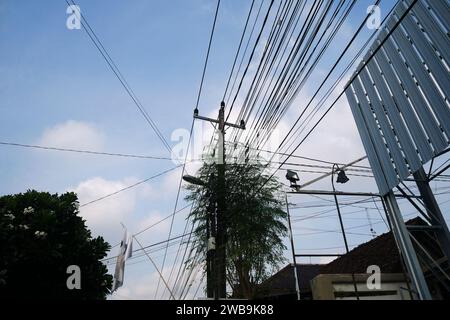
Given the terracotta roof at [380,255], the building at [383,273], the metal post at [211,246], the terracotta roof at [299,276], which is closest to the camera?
the building at [383,273]

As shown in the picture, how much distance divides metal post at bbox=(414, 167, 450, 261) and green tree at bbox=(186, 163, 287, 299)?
574 cm

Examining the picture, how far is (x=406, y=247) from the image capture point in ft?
20.0

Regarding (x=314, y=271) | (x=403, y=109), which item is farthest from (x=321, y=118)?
A: (x=314, y=271)

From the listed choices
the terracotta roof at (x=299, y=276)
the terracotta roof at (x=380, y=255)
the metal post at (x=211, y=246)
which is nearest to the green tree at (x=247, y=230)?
the metal post at (x=211, y=246)

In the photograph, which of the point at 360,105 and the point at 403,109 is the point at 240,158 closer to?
the point at 360,105

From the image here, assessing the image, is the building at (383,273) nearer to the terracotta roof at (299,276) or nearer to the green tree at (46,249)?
the terracotta roof at (299,276)

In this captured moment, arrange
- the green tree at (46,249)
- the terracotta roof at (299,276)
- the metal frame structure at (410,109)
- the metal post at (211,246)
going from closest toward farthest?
the metal frame structure at (410,109) → the green tree at (46,249) → the metal post at (211,246) → the terracotta roof at (299,276)

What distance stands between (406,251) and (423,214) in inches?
37.4

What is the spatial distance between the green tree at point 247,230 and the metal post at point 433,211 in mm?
5736

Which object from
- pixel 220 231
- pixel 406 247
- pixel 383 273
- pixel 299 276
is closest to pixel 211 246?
pixel 220 231

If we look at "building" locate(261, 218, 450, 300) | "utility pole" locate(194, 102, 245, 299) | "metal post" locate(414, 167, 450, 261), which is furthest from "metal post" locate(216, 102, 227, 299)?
"metal post" locate(414, 167, 450, 261)

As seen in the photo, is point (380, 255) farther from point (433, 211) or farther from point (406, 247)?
point (406, 247)

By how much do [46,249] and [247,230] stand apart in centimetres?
717

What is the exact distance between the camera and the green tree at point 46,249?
8008mm
